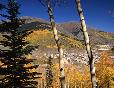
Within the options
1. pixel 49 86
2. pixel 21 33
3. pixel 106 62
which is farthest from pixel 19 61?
A: pixel 49 86

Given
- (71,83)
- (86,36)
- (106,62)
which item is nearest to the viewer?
(86,36)

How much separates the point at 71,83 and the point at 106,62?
7467 cm

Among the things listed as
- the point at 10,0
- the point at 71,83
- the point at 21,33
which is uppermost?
the point at 10,0

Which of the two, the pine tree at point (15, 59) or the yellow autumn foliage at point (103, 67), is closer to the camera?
the pine tree at point (15, 59)

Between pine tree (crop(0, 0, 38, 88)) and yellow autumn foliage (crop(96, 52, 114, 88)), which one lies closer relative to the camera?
pine tree (crop(0, 0, 38, 88))

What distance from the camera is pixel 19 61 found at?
23906mm

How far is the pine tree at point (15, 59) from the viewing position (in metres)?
23.6

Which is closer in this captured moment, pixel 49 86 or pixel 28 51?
pixel 28 51

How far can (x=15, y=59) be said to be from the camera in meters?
24.0

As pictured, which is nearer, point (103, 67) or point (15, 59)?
point (15, 59)

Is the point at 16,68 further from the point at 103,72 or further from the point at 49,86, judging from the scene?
the point at 49,86

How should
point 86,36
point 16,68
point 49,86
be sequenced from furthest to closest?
1. point 49,86
2. point 16,68
3. point 86,36

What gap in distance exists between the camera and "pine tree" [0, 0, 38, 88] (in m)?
23.6

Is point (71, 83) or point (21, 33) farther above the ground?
point (21, 33)
